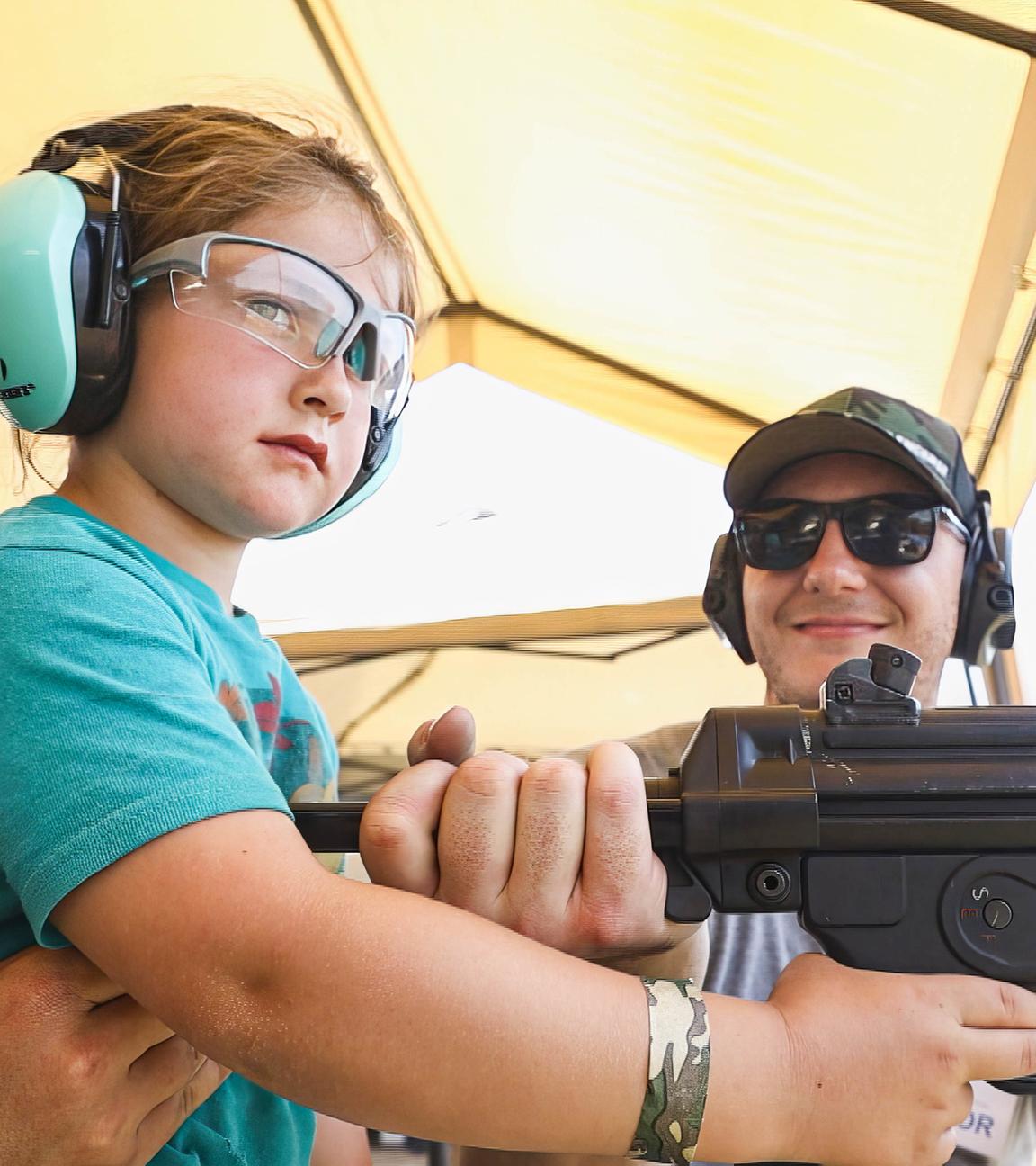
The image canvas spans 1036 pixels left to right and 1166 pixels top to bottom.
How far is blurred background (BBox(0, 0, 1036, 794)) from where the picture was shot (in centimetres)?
164

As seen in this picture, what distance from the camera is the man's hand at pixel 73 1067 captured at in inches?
23.4

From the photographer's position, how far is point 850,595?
1.40 metres

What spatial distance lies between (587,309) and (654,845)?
1460 millimetres

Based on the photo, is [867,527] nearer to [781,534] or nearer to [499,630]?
[781,534]

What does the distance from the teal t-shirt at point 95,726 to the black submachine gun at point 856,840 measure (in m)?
0.09

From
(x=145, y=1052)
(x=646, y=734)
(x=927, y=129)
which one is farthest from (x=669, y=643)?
(x=145, y=1052)

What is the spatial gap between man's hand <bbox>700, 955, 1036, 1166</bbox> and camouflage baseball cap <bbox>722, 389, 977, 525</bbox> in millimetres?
896

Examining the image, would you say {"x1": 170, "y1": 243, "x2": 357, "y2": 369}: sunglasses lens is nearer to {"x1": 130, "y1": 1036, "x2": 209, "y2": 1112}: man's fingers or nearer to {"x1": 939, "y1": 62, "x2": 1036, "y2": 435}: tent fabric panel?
{"x1": 130, "y1": 1036, "x2": 209, "y2": 1112}: man's fingers

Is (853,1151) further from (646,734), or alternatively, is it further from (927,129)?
(927,129)

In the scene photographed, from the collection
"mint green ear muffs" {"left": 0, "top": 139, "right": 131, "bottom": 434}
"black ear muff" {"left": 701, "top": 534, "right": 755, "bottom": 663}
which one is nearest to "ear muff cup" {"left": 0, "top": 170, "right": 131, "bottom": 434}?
"mint green ear muffs" {"left": 0, "top": 139, "right": 131, "bottom": 434}

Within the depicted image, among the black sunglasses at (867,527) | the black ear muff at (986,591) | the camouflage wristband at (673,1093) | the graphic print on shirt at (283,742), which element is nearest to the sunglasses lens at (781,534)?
the black sunglasses at (867,527)

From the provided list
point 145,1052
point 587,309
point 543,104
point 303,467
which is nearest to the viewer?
point 145,1052

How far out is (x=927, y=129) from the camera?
160cm

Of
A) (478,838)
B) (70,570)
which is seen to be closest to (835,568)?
(478,838)
